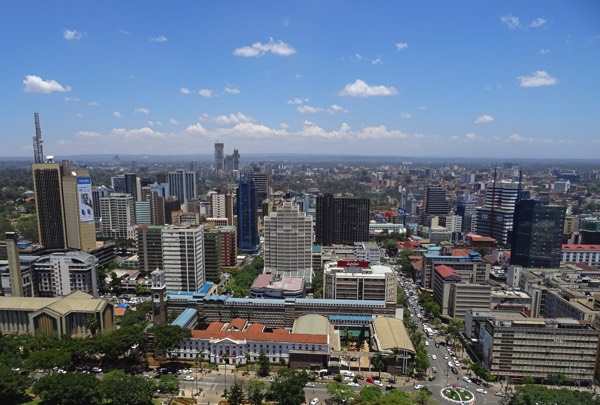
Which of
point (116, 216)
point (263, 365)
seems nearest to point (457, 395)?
point (263, 365)

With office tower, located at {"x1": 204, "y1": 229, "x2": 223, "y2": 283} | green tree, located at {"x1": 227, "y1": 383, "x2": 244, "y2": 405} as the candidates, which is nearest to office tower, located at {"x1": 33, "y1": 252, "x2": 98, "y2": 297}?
office tower, located at {"x1": 204, "y1": 229, "x2": 223, "y2": 283}

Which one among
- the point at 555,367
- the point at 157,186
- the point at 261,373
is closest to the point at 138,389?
the point at 261,373

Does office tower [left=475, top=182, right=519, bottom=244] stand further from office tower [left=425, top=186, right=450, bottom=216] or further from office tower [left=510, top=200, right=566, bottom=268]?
office tower [left=510, top=200, right=566, bottom=268]

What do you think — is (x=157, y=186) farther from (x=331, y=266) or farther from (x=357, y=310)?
(x=357, y=310)

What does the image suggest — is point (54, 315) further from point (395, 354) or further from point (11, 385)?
point (395, 354)

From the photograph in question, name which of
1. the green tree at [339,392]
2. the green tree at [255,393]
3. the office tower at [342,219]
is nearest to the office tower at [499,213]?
the office tower at [342,219]

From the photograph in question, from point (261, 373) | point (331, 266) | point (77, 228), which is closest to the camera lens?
point (261, 373)
